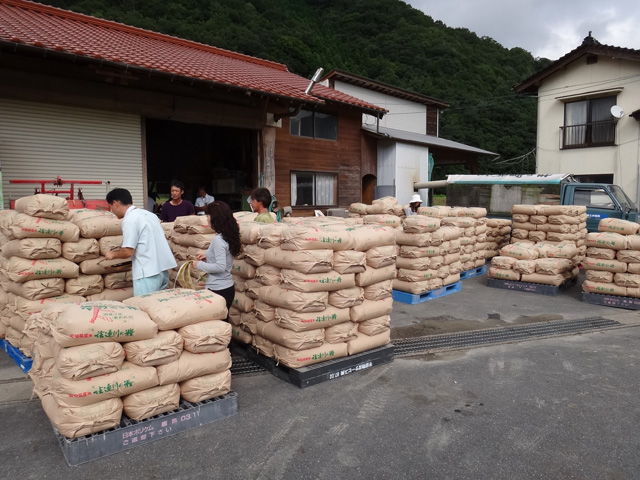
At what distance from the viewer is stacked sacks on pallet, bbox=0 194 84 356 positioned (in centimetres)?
437

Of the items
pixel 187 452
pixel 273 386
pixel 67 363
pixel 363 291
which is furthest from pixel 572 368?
pixel 67 363

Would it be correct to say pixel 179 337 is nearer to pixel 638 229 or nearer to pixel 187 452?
pixel 187 452

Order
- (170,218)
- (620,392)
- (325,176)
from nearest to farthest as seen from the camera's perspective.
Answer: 1. (620,392)
2. (170,218)
3. (325,176)

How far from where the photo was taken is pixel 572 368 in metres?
4.66

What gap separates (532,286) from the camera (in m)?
8.38

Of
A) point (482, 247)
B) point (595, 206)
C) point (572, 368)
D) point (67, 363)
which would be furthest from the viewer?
point (595, 206)

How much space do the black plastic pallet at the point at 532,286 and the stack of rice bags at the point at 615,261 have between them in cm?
63

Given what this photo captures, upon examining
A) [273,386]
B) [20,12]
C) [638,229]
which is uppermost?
[20,12]

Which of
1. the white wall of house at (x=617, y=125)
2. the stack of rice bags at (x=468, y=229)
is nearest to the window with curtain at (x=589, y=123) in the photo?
the white wall of house at (x=617, y=125)

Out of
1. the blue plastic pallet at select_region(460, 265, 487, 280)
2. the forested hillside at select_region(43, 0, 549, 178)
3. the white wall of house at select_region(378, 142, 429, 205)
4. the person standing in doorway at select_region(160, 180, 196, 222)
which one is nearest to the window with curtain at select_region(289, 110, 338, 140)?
the white wall of house at select_region(378, 142, 429, 205)

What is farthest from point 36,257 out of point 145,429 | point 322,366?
point 322,366

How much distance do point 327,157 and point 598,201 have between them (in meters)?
7.53

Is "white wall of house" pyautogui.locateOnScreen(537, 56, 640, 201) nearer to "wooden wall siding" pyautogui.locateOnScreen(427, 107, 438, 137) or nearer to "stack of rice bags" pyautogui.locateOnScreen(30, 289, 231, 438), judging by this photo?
"wooden wall siding" pyautogui.locateOnScreen(427, 107, 438, 137)

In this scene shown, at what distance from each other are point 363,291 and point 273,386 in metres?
1.31
